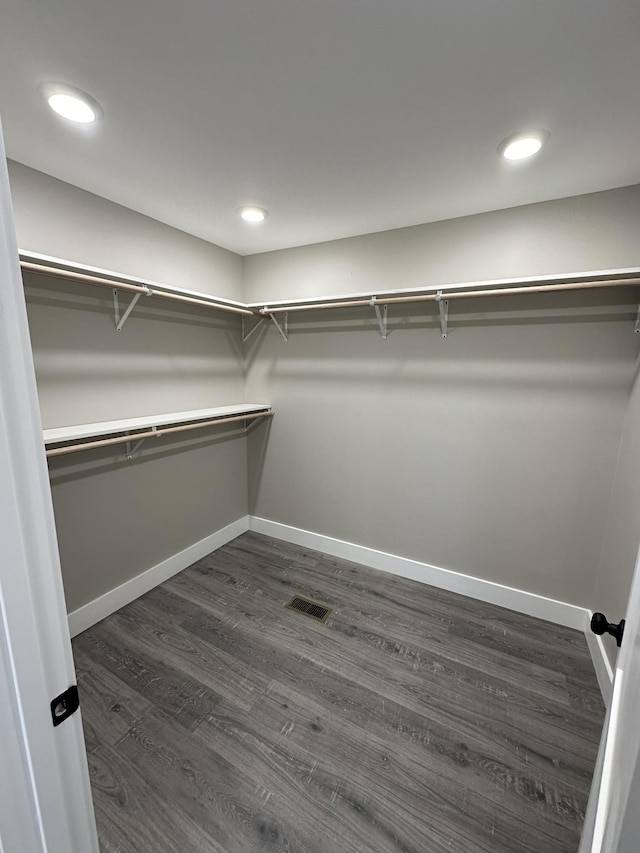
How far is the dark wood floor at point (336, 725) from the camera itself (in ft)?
3.94

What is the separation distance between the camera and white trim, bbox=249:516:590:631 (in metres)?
2.17

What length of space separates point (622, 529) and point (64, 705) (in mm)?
2268

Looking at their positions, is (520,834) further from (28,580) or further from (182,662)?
(28,580)

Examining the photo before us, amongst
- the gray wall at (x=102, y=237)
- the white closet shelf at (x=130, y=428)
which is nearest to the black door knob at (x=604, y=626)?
the white closet shelf at (x=130, y=428)

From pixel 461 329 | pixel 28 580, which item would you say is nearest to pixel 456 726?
pixel 28 580

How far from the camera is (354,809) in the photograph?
124 centimetres

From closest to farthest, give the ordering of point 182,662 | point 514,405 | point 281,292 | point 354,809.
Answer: point 354,809 < point 182,662 < point 514,405 < point 281,292

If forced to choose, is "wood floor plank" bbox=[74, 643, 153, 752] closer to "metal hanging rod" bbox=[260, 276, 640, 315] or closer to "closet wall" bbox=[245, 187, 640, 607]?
"closet wall" bbox=[245, 187, 640, 607]

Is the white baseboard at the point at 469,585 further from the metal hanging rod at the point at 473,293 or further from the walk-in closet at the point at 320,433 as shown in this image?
the metal hanging rod at the point at 473,293

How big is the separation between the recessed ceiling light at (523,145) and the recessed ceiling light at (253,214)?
1.26 meters

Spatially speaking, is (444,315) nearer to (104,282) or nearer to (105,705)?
(104,282)

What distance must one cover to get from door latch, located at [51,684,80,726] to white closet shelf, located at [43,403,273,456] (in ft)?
3.55

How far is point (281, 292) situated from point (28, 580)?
2655mm

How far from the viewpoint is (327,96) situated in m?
1.20
